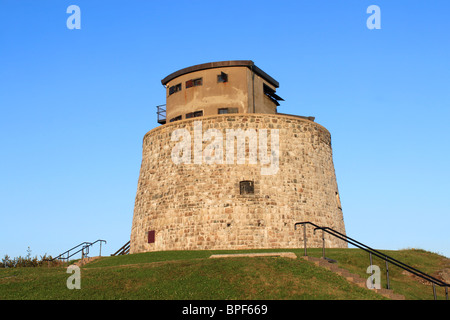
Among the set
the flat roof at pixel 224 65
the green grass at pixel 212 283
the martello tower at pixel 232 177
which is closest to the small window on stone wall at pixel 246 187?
the martello tower at pixel 232 177

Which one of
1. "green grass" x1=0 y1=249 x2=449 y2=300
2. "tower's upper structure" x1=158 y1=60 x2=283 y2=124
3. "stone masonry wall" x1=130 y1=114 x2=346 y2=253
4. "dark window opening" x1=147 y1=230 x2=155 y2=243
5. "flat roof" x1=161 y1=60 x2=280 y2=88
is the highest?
"flat roof" x1=161 y1=60 x2=280 y2=88

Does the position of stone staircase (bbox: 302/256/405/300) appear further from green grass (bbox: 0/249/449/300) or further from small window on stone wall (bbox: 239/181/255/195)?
small window on stone wall (bbox: 239/181/255/195)

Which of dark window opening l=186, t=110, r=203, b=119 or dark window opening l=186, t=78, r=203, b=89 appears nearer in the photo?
dark window opening l=186, t=110, r=203, b=119

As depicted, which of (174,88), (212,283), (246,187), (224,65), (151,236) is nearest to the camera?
(212,283)

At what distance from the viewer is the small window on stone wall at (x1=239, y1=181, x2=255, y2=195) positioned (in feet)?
100

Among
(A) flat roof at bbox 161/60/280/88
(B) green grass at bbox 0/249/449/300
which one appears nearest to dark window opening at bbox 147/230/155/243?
(B) green grass at bbox 0/249/449/300

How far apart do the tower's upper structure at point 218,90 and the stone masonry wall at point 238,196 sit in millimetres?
2807

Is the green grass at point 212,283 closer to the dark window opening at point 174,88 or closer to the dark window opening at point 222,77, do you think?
the dark window opening at point 222,77

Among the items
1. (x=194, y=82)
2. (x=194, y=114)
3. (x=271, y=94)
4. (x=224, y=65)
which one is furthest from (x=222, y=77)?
(x=271, y=94)

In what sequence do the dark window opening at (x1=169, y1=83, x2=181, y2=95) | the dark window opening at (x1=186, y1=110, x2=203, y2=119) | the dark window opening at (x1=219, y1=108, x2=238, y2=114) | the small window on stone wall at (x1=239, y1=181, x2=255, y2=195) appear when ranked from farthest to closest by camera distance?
the dark window opening at (x1=169, y1=83, x2=181, y2=95)
the dark window opening at (x1=186, y1=110, x2=203, y2=119)
the dark window opening at (x1=219, y1=108, x2=238, y2=114)
the small window on stone wall at (x1=239, y1=181, x2=255, y2=195)

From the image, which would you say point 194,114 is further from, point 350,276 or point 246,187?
point 350,276

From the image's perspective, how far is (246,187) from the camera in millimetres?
30641

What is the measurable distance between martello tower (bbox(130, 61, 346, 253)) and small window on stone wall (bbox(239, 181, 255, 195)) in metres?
0.06

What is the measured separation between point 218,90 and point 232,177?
304 inches
